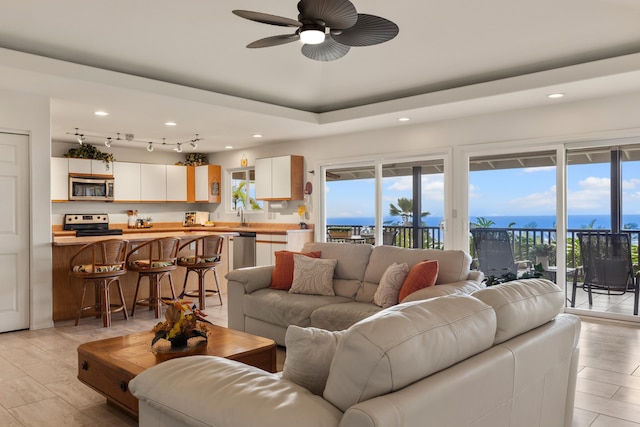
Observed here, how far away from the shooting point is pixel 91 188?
26.8ft

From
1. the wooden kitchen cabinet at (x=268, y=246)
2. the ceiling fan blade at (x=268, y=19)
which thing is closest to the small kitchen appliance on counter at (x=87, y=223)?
the wooden kitchen cabinet at (x=268, y=246)

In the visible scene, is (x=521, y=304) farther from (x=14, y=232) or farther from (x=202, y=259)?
(x=14, y=232)

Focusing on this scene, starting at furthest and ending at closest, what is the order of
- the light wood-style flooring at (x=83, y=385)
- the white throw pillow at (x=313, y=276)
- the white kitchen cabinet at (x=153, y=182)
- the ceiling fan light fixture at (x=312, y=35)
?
the white kitchen cabinet at (x=153, y=182), the white throw pillow at (x=313, y=276), the ceiling fan light fixture at (x=312, y=35), the light wood-style flooring at (x=83, y=385)

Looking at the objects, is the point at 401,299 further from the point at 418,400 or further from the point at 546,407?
the point at 418,400

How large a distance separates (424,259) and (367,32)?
185 cm

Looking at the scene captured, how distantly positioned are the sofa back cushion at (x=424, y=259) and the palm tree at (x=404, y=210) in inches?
99.9

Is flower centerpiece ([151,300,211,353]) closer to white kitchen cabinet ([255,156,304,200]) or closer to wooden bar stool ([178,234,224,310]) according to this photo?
wooden bar stool ([178,234,224,310])

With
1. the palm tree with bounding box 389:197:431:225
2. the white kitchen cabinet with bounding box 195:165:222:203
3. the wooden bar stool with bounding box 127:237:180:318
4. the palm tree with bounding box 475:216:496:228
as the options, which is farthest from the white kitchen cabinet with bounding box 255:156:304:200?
the palm tree with bounding box 475:216:496:228

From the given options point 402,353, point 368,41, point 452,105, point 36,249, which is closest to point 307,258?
point 368,41

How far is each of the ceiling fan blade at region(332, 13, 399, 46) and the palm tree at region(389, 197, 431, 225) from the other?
3856mm

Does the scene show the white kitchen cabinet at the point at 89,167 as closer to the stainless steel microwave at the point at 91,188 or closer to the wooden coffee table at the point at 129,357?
the stainless steel microwave at the point at 91,188

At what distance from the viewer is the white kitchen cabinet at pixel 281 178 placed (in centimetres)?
795

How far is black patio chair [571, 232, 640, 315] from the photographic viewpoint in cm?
511

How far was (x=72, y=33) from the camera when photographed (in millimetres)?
4238
